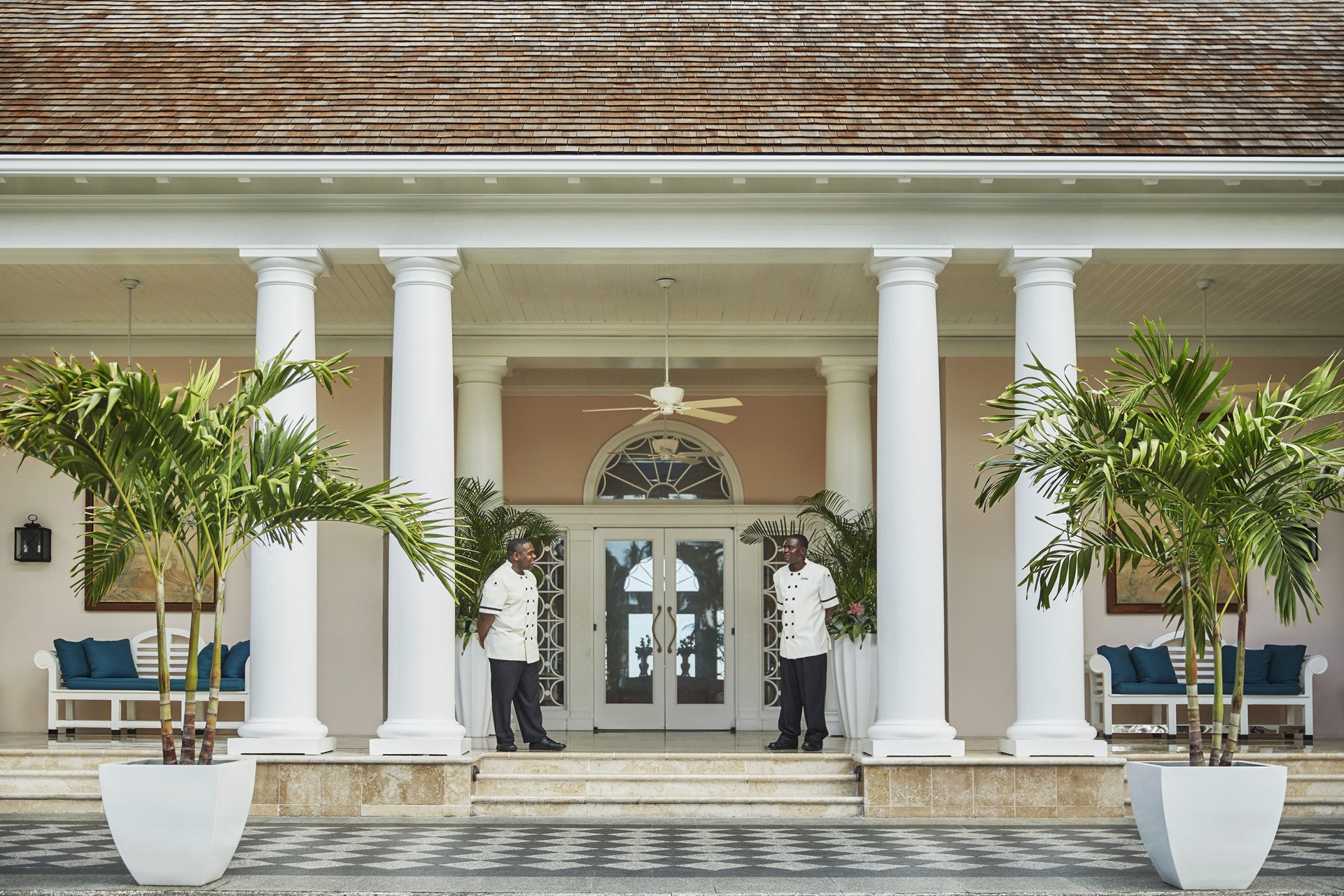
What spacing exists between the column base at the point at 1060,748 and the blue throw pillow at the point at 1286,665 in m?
4.08

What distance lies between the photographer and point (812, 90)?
990 centimetres

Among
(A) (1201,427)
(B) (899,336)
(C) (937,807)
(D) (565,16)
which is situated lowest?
(C) (937,807)

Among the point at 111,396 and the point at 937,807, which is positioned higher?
the point at 111,396

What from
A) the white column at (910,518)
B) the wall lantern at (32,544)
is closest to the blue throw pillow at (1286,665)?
the white column at (910,518)

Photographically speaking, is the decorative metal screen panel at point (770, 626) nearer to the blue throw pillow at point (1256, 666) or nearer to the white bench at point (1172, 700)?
the white bench at point (1172, 700)

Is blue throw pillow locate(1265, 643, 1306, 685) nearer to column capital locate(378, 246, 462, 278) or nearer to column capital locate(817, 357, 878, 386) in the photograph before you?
column capital locate(817, 357, 878, 386)

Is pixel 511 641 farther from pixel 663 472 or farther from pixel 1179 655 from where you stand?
pixel 1179 655

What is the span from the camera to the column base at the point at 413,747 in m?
9.05

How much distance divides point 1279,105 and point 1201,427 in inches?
170

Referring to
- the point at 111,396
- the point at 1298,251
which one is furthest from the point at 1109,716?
the point at 111,396

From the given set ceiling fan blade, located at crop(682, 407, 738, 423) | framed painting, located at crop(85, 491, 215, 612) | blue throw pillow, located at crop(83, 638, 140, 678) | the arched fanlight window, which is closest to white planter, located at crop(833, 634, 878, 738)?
ceiling fan blade, located at crop(682, 407, 738, 423)

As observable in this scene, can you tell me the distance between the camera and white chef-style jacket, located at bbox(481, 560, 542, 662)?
10.2 metres

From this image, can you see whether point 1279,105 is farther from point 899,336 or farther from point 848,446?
point 848,446

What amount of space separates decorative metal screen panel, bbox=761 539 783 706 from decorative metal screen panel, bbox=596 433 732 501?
2.63ft
